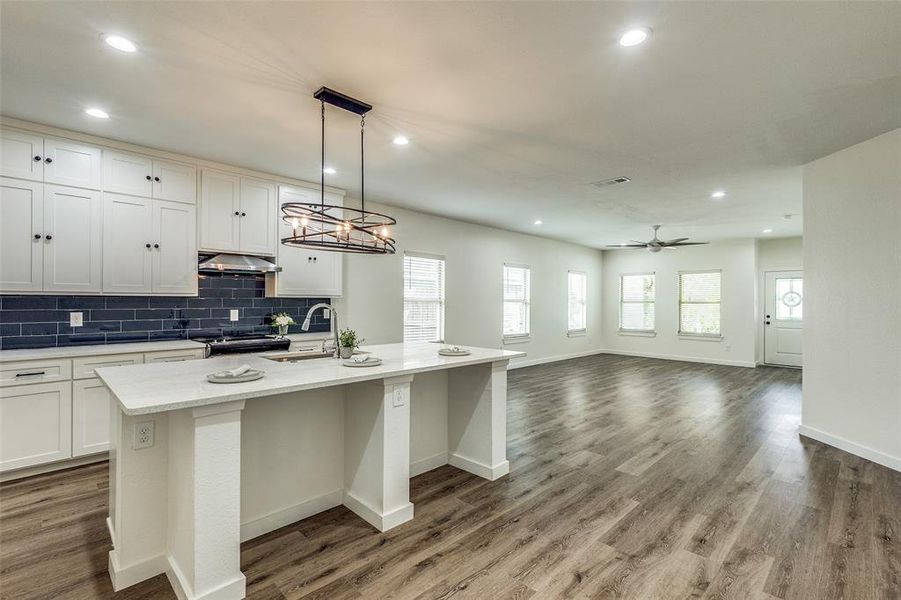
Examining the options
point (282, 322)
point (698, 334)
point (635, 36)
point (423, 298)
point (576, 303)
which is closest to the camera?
point (635, 36)

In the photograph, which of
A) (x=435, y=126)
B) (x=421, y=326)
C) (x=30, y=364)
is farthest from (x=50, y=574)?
(x=421, y=326)

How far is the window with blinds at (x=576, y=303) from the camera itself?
32.6 feet

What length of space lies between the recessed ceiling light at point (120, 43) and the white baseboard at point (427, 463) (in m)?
3.21

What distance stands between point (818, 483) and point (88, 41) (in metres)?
5.63

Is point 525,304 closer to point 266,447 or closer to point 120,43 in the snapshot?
point 266,447

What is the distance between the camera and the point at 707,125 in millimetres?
3320

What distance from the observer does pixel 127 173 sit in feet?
12.6

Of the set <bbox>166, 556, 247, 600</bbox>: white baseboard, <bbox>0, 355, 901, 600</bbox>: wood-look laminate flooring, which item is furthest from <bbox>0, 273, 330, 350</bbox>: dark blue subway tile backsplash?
<bbox>166, 556, 247, 600</bbox>: white baseboard

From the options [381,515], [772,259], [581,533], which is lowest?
[581,533]

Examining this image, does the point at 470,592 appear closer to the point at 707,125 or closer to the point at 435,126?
the point at 435,126

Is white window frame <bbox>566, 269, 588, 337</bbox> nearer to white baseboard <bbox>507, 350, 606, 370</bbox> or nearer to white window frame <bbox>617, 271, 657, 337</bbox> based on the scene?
white baseboard <bbox>507, 350, 606, 370</bbox>

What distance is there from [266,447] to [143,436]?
612mm

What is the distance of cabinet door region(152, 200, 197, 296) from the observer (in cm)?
399

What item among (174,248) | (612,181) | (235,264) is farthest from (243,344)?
(612,181)
